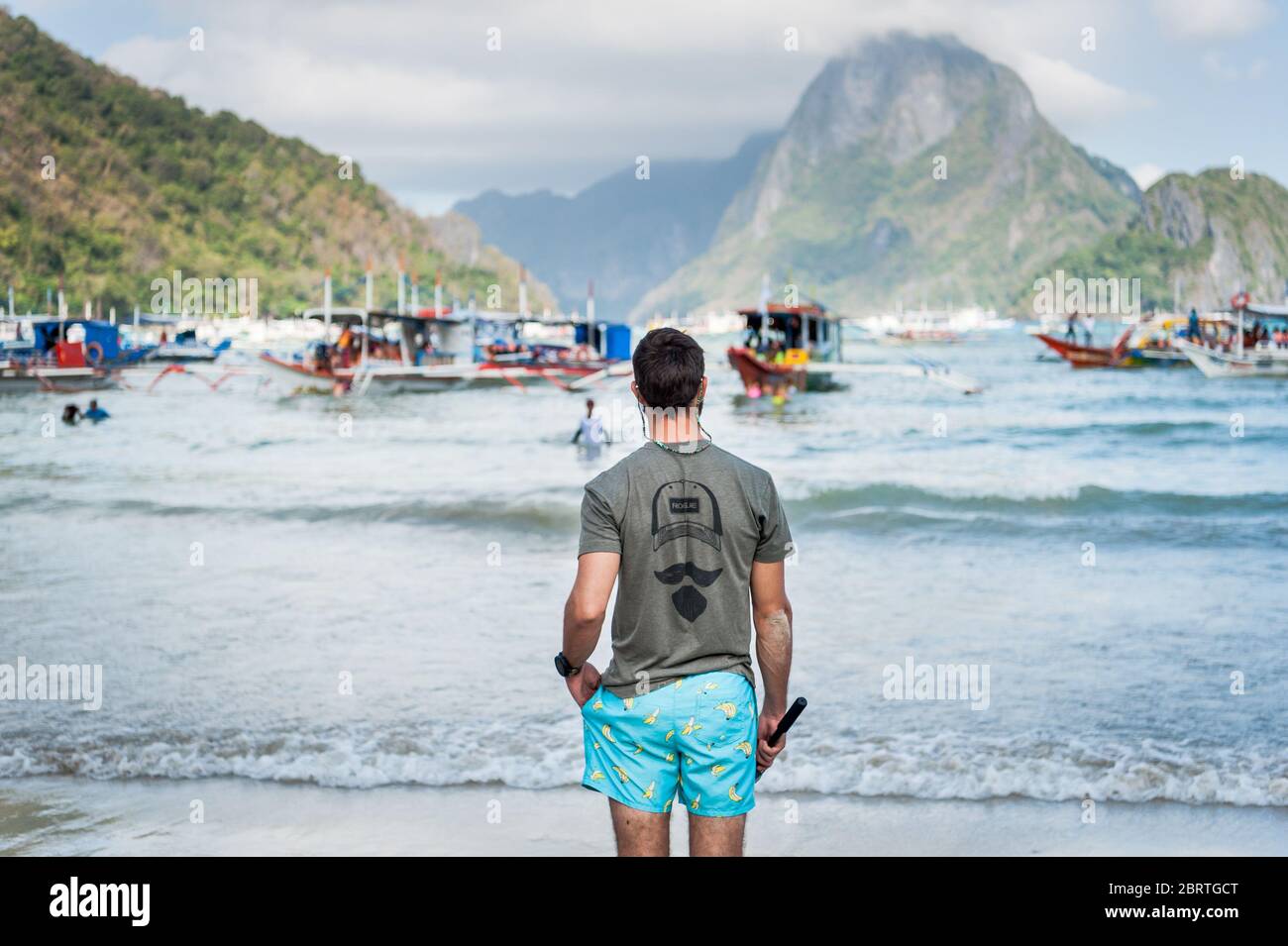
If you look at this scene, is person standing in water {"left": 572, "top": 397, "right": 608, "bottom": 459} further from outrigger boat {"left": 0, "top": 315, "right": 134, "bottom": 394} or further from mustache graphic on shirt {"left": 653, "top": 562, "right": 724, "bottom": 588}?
outrigger boat {"left": 0, "top": 315, "right": 134, "bottom": 394}

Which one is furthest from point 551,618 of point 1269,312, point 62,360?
point 1269,312

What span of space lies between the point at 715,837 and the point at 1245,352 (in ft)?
194

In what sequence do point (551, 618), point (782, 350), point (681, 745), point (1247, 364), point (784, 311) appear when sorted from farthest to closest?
point (1247, 364), point (782, 350), point (784, 311), point (551, 618), point (681, 745)

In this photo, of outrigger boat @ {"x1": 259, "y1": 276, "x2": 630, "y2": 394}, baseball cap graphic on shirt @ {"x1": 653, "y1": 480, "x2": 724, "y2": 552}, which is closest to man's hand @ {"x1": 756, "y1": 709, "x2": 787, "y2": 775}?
baseball cap graphic on shirt @ {"x1": 653, "y1": 480, "x2": 724, "y2": 552}

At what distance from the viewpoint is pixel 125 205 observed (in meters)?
164

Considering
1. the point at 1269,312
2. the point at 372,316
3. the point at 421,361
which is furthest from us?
the point at 421,361

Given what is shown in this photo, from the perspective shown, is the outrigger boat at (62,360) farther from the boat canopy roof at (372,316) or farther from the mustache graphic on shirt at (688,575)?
the mustache graphic on shirt at (688,575)

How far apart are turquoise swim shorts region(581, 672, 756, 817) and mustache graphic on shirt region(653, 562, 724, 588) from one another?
0.84 ft

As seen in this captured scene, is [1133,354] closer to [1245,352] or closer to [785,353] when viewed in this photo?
[1245,352]

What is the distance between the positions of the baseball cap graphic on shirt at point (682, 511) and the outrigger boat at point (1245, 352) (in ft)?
187

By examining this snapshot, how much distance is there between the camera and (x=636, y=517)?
312cm

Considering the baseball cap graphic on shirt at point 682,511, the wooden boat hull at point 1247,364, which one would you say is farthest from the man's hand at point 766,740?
the wooden boat hull at point 1247,364

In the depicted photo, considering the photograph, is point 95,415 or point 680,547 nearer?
point 680,547
